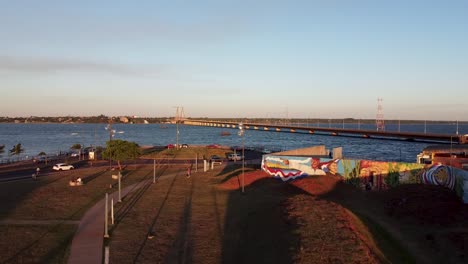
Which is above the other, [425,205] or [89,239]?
[425,205]

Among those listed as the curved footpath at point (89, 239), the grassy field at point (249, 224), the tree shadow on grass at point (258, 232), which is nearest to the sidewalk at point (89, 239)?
the curved footpath at point (89, 239)

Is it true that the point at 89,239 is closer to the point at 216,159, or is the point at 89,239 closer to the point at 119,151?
the point at 119,151

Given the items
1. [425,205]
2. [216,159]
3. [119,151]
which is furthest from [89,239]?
[216,159]

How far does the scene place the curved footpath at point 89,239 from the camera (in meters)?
20.4

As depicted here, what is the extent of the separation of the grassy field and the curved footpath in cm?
55

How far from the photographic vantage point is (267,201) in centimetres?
3441

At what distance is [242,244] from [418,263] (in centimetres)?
926

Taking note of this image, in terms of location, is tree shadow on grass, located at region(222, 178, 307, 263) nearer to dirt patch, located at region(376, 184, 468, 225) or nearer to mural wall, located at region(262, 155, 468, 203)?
dirt patch, located at region(376, 184, 468, 225)

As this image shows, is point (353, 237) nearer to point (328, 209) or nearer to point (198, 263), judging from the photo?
point (328, 209)

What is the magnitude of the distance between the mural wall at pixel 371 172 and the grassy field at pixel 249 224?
158 cm

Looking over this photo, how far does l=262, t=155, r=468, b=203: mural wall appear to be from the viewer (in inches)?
1372

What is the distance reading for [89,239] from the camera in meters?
23.7

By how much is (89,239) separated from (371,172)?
27000mm

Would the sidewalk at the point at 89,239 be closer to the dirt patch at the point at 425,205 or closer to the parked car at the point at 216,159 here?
the dirt patch at the point at 425,205
